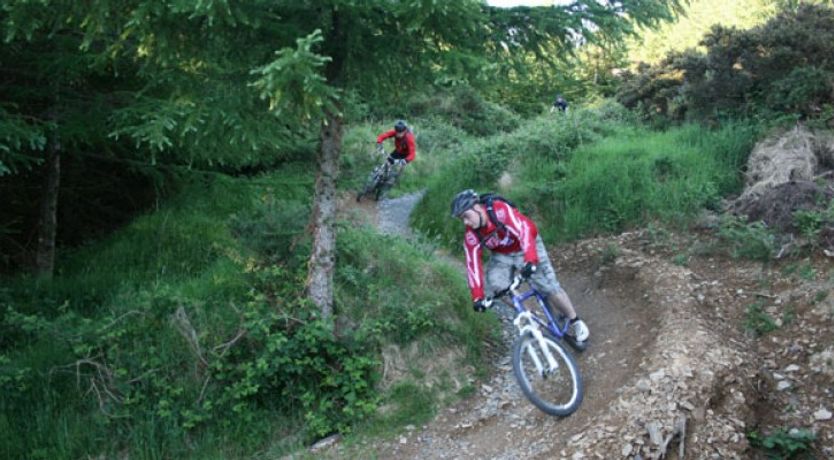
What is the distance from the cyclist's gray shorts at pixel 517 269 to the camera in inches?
275

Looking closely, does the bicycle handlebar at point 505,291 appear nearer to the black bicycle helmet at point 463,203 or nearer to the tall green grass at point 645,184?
the black bicycle helmet at point 463,203

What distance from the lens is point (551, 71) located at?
6.51 meters

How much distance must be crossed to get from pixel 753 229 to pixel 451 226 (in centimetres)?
515

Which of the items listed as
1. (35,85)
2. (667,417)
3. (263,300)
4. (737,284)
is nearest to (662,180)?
(737,284)

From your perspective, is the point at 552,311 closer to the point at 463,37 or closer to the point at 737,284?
the point at 737,284

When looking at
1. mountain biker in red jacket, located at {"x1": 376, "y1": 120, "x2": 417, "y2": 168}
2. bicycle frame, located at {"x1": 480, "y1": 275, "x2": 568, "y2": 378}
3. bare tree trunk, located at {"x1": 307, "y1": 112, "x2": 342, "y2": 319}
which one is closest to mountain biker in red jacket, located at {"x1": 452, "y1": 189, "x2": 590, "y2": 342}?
bicycle frame, located at {"x1": 480, "y1": 275, "x2": 568, "y2": 378}

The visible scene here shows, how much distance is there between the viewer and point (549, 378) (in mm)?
6402

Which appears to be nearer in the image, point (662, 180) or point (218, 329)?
point (218, 329)

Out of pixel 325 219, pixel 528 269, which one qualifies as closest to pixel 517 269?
pixel 528 269

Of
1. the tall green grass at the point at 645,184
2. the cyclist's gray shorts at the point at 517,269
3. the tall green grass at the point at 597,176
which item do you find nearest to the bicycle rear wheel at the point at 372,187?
the tall green grass at the point at 597,176

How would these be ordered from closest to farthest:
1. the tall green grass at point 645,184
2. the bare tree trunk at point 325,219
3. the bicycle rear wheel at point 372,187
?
1. the bare tree trunk at point 325,219
2. the tall green grass at point 645,184
3. the bicycle rear wheel at point 372,187

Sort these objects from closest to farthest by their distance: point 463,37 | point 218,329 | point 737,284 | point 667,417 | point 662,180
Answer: point 667,417 → point 463,37 → point 218,329 → point 737,284 → point 662,180

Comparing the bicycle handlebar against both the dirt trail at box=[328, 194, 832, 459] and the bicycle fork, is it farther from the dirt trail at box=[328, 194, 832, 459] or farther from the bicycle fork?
the dirt trail at box=[328, 194, 832, 459]

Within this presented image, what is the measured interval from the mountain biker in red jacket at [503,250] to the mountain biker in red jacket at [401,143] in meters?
7.18
